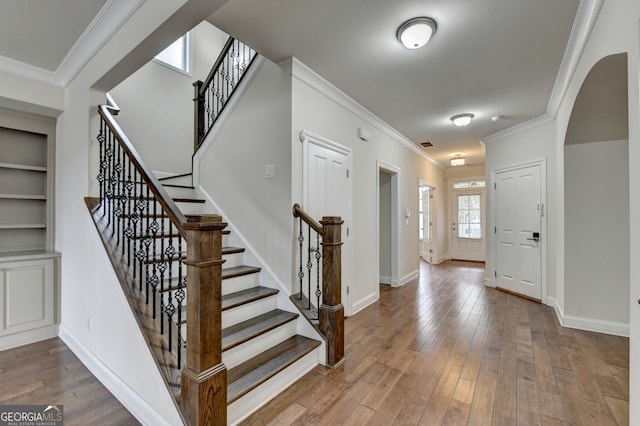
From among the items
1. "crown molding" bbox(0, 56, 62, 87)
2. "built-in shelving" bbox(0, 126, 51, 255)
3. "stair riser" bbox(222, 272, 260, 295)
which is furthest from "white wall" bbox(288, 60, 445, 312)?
"built-in shelving" bbox(0, 126, 51, 255)

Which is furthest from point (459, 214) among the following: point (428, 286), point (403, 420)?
point (403, 420)

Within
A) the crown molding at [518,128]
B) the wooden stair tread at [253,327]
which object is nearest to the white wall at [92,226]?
the wooden stair tread at [253,327]

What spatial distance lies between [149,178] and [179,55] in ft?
13.2

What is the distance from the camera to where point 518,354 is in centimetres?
264

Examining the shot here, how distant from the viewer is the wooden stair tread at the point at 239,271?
2613mm

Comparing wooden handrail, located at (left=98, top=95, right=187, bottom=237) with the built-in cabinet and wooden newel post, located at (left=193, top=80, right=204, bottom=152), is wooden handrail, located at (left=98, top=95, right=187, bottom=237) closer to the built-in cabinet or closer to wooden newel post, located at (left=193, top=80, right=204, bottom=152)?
wooden newel post, located at (left=193, top=80, right=204, bottom=152)

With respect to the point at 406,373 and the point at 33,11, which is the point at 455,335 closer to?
the point at 406,373

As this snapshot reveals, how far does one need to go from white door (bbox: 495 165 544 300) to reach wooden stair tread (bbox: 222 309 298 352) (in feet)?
12.6

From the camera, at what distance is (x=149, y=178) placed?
1.80 metres

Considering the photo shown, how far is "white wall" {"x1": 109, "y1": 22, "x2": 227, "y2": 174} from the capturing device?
409 centimetres

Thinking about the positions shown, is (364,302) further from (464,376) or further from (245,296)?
(245,296)

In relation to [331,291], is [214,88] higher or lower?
higher

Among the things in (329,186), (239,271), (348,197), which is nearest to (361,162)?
(348,197)

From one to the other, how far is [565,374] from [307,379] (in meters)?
2.04
